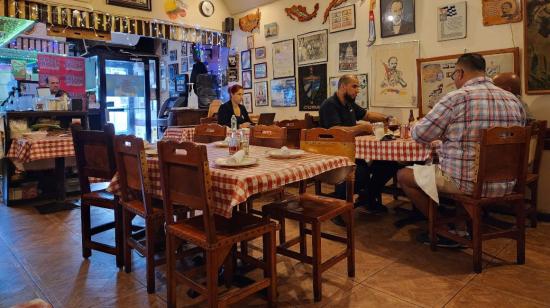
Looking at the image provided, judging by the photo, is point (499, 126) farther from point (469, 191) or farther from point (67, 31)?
point (67, 31)

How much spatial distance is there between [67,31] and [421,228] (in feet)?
16.6

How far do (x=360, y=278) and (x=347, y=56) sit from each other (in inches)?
136

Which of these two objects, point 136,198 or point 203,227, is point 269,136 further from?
point 203,227

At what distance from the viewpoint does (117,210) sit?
273 centimetres

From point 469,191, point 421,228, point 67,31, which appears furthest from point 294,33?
point 469,191

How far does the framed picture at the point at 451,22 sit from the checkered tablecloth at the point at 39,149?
4.39m

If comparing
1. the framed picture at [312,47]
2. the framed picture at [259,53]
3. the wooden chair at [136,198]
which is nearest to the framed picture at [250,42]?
the framed picture at [259,53]

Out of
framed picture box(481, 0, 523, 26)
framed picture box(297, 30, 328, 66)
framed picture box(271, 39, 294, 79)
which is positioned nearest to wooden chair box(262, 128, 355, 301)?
framed picture box(481, 0, 523, 26)

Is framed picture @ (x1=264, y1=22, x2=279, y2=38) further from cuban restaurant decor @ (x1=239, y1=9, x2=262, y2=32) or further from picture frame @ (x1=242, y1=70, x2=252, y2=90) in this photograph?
picture frame @ (x1=242, y1=70, x2=252, y2=90)

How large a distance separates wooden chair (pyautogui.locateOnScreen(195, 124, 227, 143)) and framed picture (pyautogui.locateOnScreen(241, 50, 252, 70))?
2.97m

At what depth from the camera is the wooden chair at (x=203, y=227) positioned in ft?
5.94

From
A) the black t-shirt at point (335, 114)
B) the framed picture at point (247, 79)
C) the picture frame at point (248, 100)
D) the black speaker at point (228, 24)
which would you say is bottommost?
the black t-shirt at point (335, 114)

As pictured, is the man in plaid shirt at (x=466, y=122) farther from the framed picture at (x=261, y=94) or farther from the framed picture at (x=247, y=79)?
the framed picture at (x=247, y=79)

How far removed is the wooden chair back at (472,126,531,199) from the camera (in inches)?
94.8
